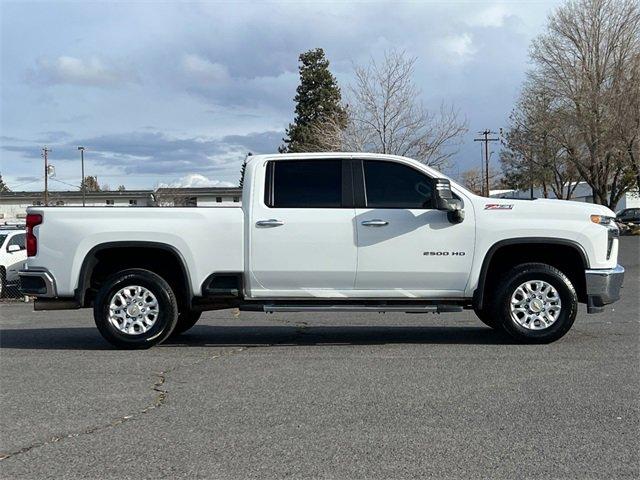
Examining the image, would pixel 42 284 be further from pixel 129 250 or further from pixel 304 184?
pixel 304 184

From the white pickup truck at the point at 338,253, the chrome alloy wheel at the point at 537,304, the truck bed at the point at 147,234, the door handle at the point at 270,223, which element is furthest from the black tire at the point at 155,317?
the chrome alloy wheel at the point at 537,304

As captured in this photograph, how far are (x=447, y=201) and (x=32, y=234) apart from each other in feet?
15.1

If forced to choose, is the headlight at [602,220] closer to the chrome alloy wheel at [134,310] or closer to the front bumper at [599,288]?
the front bumper at [599,288]

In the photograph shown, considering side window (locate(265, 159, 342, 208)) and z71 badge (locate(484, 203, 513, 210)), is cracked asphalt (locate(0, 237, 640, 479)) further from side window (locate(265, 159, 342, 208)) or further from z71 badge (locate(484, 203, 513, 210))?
side window (locate(265, 159, 342, 208))

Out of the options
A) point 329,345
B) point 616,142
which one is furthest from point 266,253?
point 616,142

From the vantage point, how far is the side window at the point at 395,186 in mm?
7852

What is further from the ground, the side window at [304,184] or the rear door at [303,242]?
the side window at [304,184]

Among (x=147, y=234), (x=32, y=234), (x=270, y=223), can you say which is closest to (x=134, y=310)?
(x=147, y=234)

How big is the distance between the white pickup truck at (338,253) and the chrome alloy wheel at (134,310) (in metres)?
0.01

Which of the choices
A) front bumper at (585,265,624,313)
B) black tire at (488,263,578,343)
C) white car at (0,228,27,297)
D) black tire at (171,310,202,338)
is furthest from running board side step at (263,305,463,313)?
white car at (0,228,27,297)

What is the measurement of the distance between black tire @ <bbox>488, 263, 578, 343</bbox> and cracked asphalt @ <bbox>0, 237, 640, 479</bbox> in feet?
0.65

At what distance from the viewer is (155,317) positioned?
783cm

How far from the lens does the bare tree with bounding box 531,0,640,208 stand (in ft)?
122

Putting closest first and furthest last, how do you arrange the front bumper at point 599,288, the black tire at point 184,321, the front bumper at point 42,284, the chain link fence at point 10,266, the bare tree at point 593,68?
the front bumper at point 599,288
the front bumper at point 42,284
the black tire at point 184,321
the chain link fence at point 10,266
the bare tree at point 593,68
